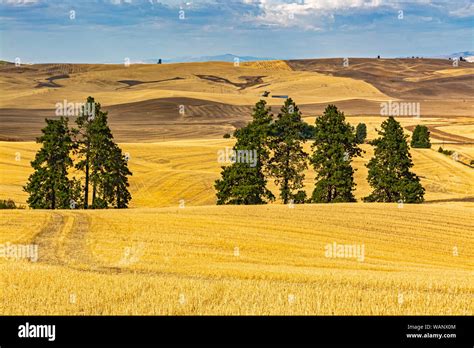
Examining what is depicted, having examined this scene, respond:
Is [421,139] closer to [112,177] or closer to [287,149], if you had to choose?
[287,149]

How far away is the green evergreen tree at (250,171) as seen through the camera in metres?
64.8

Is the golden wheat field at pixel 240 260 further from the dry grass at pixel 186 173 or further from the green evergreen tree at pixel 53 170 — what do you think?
the green evergreen tree at pixel 53 170

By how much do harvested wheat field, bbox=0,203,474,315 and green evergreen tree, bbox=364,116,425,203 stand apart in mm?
5235

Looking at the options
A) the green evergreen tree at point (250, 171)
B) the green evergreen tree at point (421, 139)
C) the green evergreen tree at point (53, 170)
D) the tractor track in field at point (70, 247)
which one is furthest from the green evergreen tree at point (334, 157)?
the green evergreen tree at point (421, 139)

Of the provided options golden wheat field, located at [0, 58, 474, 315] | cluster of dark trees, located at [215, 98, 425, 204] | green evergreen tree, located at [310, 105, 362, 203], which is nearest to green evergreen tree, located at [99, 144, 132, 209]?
cluster of dark trees, located at [215, 98, 425, 204]

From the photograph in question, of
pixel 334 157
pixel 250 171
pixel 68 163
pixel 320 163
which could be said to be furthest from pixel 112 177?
pixel 334 157

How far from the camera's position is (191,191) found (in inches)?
3558

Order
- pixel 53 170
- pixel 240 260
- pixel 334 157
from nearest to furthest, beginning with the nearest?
1. pixel 240 260
2. pixel 53 170
3. pixel 334 157

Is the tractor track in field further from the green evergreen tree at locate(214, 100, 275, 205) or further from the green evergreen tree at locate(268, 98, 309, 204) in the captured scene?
the green evergreen tree at locate(268, 98, 309, 204)

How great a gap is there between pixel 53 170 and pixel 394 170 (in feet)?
113

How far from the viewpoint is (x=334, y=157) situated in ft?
215
